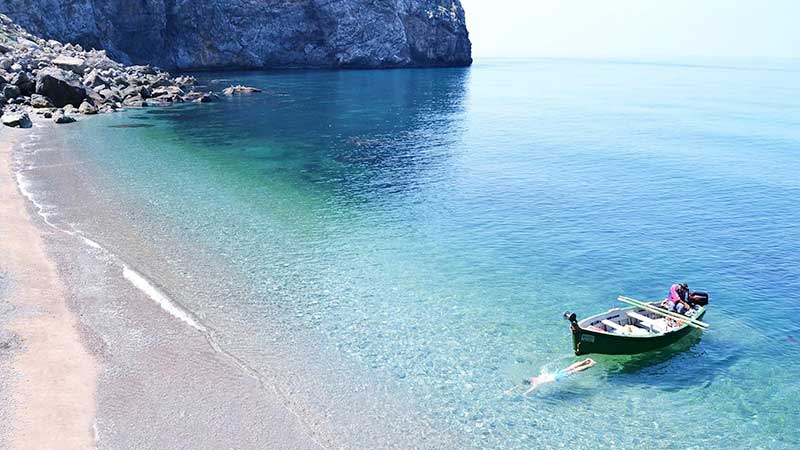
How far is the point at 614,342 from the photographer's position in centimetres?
2641

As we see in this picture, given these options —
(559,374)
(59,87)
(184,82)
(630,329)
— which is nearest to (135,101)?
(59,87)

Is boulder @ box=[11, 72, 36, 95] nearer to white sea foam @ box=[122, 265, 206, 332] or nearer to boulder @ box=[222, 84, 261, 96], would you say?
boulder @ box=[222, 84, 261, 96]

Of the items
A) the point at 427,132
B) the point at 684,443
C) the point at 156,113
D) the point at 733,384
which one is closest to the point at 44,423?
the point at 684,443

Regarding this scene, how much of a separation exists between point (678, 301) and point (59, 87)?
86.3m

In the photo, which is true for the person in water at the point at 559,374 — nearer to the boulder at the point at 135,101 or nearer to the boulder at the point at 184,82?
the boulder at the point at 135,101

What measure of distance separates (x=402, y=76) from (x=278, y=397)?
15584 centimetres

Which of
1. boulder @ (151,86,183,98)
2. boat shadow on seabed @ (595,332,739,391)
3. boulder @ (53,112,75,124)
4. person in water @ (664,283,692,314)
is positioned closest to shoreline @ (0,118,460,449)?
boat shadow on seabed @ (595,332,739,391)

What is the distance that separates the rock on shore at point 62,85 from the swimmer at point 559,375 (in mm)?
70920

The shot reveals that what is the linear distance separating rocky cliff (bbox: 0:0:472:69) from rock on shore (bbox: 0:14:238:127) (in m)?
22.8

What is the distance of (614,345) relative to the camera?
87.0 ft

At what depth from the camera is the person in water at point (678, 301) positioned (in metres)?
29.6

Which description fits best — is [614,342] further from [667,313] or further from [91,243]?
[91,243]

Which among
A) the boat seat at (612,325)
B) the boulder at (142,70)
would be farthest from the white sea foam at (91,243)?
the boulder at (142,70)

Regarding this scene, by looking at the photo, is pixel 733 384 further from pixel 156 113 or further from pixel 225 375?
pixel 156 113
